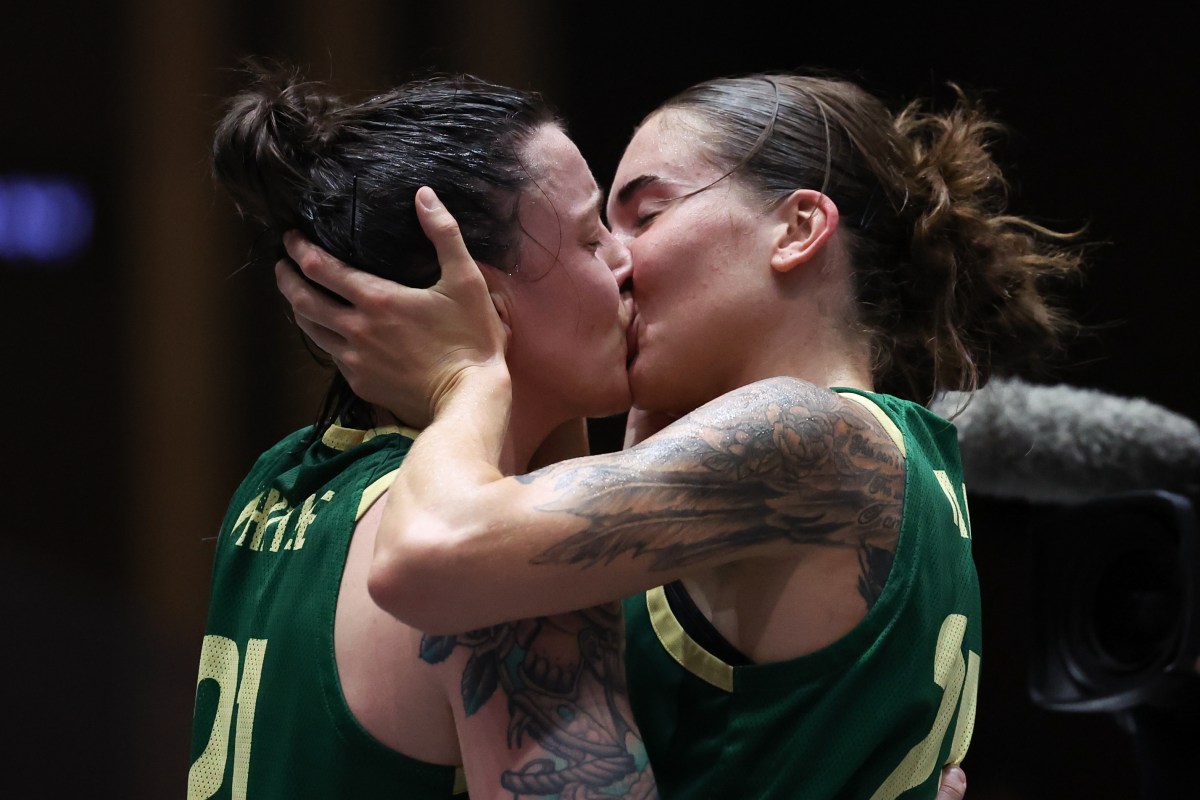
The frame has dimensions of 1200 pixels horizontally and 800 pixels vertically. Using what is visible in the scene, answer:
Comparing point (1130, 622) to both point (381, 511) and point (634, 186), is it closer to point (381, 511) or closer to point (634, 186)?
point (634, 186)

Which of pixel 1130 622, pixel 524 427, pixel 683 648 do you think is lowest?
pixel 1130 622

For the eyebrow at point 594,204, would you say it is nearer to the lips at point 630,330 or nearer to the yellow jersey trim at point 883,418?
the lips at point 630,330

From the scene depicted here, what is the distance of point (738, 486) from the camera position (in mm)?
1261

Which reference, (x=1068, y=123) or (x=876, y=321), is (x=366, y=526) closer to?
(x=876, y=321)

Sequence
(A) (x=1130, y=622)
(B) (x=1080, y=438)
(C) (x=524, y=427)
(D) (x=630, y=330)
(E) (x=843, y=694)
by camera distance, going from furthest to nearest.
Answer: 1. (B) (x=1080, y=438)
2. (A) (x=1130, y=622)
3. (D) (x=630, y=330)
4. (C) (x=524, y=427)
5. (E) (x=843, y=694)

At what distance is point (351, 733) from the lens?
1.26 m

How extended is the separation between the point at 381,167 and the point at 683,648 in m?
0.60

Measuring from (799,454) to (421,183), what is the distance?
0.48 meters

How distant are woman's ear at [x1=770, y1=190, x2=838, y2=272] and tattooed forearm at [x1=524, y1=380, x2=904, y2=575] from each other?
351mm

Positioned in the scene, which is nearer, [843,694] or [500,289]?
[843,694]

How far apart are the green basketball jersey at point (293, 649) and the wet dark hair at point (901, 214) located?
0.64 meters

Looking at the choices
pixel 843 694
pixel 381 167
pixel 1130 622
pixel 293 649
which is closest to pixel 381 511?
pixel 293 649

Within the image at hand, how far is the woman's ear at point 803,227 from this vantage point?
1659 millimetres

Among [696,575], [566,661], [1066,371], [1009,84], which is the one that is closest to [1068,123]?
[1009,84]
